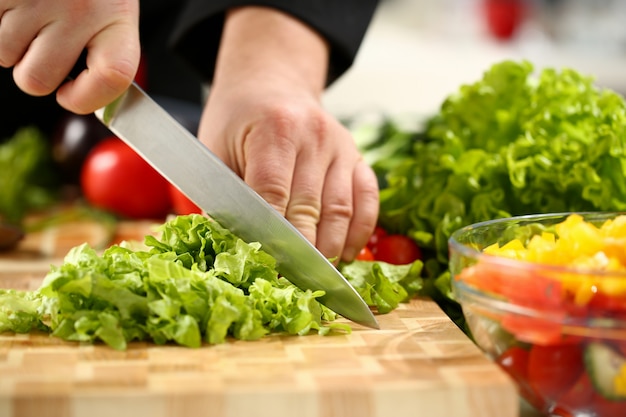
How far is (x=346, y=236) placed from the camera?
1697mm

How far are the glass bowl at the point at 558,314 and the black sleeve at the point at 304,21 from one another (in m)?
0.92

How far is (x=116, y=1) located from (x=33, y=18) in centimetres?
14

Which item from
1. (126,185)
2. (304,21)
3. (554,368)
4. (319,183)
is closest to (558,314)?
(554,368)

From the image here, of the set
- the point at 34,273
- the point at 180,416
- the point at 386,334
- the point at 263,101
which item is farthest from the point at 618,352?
the point at 34,273

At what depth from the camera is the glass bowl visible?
1.08m

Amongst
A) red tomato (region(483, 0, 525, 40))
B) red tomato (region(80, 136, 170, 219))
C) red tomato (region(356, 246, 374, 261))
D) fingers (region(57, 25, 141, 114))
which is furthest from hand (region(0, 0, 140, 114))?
red tomato (region(483, 0, 525, 40))

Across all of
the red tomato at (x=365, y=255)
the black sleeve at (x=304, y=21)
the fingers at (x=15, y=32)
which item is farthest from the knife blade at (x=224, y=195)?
the black sleeve at (x=304, y=21)

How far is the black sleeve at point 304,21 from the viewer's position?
2.02 meters

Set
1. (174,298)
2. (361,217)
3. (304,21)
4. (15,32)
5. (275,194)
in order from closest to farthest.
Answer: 1. (174,298)
2. (15,32)
3. (275,194)
4. (361,217)
5. (304,21)

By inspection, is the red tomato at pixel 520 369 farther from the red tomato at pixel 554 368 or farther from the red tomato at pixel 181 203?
the red tomato at pixel 181 203

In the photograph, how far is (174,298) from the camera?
4.26 ft

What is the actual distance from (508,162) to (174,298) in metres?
0.85

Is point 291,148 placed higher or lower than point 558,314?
lower

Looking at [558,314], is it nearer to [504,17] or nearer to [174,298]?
[174,298]
